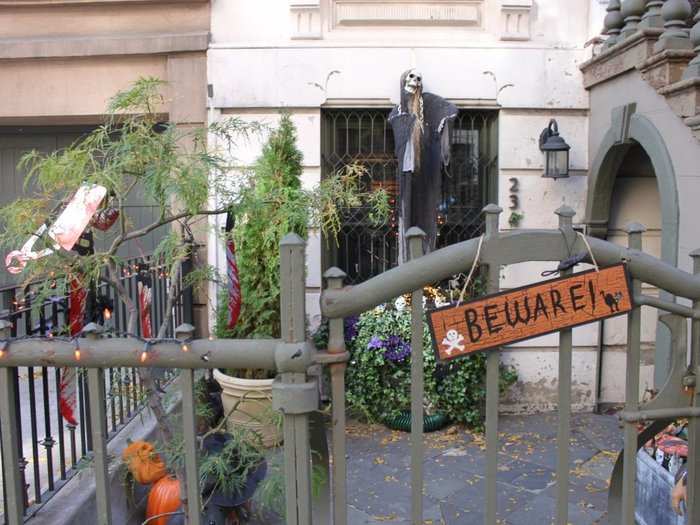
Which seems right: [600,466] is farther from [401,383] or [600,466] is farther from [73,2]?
[73,2]

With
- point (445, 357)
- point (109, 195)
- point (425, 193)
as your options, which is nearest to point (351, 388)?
point (425, 193)

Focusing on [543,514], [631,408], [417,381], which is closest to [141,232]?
[417,381]

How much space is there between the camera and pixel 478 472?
5.07 meters

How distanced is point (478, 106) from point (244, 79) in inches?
90.8

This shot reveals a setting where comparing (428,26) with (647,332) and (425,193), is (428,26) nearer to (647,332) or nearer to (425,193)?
(425,193)

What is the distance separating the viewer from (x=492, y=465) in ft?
6.69

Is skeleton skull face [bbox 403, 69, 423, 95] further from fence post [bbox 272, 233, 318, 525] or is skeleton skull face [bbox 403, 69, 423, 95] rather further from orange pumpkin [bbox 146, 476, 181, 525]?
fence post [bbox 272, 233, 318, 525]

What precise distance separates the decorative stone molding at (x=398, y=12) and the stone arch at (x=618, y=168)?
184 centimetres

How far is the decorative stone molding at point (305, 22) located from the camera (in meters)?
6.00

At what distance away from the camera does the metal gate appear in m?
1.97

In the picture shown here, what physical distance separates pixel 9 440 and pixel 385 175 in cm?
484

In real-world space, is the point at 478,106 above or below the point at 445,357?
above

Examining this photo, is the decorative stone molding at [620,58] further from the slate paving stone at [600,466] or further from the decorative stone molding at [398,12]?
the slate paving stone at [600,466]

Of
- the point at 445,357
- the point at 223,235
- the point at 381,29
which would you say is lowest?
the point at 445,357
